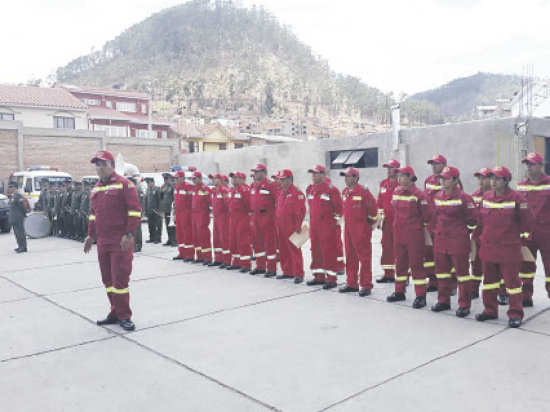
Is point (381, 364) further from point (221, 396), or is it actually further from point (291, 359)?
point (221, 396)

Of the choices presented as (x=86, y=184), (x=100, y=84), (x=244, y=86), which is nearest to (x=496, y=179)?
(x=86, y=184)

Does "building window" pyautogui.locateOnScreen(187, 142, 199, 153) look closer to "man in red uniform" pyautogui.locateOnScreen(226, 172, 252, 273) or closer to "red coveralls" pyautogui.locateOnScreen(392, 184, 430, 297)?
"man in red uniform" pyautogui.locateOnScreen(226, 172, 252, 273)

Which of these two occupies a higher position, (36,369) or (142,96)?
(142,96)

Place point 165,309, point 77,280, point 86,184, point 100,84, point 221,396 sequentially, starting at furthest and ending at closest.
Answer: point 100,84, point 86,184, point 77,280, point 165,309, point 221,396

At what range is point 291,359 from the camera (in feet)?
15.3

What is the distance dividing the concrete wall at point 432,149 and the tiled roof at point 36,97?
2493 centimetres

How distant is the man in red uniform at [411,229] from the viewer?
638 cm

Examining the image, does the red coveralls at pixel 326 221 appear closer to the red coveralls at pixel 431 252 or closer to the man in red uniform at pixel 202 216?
the red coveralls at pixel 431 252

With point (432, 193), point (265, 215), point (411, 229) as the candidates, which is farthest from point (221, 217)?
point (411, 229)

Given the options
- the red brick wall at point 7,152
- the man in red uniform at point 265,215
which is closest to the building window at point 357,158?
the man in red uniform at point 265,215

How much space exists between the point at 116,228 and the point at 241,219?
3479mm

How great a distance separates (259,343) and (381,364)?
130 centimetres

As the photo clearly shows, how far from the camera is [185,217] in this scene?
10375mm

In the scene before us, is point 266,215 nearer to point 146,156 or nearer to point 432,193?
point 432,193
